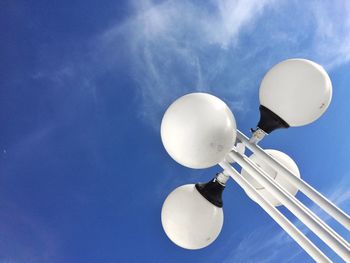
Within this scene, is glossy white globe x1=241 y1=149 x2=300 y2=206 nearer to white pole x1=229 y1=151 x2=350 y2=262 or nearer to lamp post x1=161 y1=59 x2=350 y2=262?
lamp post x1=161 y1=59 x2=350 y2=262

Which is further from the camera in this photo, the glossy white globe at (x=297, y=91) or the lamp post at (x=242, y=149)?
the glossy white globe at (x=297, y=91)

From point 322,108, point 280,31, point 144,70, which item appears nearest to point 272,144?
point 280,31

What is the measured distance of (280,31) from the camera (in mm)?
3723

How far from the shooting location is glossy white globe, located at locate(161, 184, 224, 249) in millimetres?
2018

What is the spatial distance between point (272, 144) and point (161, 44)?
143cm

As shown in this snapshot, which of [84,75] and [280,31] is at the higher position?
[84,75]

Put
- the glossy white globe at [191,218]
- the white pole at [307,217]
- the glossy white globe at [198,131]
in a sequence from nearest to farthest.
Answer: the white pole at [307,217] < the glossy white globe at [198,131] < the glossy white globe at [191,218]

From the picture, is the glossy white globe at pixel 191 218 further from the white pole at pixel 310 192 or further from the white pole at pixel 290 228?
the white pole at pixel 310 192

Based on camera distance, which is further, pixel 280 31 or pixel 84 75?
pixel 280 31

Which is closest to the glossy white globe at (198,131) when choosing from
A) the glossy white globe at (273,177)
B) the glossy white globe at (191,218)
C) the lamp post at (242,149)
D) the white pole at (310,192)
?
the lamp post at (242,149)

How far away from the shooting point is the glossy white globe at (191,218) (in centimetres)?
202

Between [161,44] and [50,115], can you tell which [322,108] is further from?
[50,115]

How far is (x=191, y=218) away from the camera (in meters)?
2.01

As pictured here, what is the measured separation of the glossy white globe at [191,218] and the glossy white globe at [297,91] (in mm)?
609
